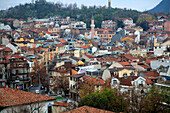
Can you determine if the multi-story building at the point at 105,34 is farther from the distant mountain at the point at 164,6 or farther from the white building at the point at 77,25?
the distant mountain at the point at 164,6

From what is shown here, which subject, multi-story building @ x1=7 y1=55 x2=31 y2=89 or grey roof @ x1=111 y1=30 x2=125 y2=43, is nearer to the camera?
multi-story building @ x1=7 y1=55 x2=31 y2=89

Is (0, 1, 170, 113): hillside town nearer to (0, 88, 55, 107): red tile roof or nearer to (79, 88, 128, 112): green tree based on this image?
(0, 88, 55, 107): red tile roof

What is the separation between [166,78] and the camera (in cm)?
2380

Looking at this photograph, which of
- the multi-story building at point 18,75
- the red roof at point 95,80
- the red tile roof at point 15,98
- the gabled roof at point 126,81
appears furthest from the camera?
the multi-story building at point 18,75

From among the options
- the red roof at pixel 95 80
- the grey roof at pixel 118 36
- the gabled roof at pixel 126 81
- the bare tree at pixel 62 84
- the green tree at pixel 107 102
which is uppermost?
the grey roof at pixel 118 36

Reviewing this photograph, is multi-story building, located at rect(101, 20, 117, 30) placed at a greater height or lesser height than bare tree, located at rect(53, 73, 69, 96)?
greater

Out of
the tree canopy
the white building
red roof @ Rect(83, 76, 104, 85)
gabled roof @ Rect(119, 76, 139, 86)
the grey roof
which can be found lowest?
red roof @ Rect(83, 76, 104, 85)

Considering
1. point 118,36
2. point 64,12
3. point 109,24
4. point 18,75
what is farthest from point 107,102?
point 64,12

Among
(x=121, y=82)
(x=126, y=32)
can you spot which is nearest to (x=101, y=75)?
(x=121, y=82)

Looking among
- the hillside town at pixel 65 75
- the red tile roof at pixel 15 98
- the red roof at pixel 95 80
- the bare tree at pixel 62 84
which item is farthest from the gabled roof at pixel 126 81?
the red tile roof at pixel 15 98

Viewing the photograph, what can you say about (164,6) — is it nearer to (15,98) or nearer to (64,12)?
(64,12)

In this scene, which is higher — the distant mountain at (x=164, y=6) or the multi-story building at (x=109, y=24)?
the distant mountain at (x=164, y=6)

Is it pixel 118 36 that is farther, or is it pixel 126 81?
pixel 118 36

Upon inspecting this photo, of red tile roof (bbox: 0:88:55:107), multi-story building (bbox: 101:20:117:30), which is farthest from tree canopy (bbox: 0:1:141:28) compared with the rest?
red tile roof (bbox: 0:88:55:107)
